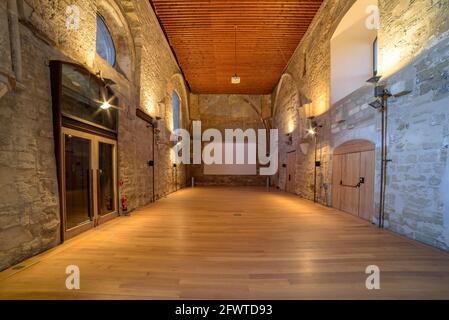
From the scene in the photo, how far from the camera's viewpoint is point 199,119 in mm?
12352

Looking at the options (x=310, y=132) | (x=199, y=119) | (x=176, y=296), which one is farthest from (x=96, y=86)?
(x=199, y=119)

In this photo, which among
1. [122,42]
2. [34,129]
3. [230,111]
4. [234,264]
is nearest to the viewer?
[234,264]

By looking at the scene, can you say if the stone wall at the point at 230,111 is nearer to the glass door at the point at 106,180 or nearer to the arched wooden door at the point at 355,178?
the arched wooden door at the point at 355,178

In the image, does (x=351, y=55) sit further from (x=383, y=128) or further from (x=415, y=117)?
(x=415, y=117)

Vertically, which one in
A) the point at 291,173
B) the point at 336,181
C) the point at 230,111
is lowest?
the point at 291,173

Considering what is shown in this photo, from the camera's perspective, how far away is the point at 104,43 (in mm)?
4488

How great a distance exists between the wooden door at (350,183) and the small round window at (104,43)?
5.83 metres

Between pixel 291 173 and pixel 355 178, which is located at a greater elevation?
pixel 355 178

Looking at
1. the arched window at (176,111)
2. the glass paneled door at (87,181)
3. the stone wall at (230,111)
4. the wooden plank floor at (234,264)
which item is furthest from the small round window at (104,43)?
the stone wall at (230,111)

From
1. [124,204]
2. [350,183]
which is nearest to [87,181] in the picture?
[124,204]

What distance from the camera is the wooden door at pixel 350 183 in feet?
14.1

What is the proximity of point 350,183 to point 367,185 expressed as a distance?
20.9 inches

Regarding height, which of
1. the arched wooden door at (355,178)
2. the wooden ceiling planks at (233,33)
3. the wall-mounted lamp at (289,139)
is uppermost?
the wooden ceiling planks at (233,33)

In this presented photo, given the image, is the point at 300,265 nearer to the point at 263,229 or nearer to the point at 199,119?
the point at 263,229
